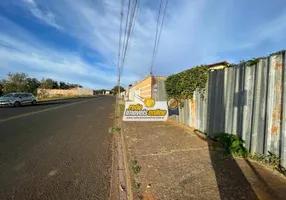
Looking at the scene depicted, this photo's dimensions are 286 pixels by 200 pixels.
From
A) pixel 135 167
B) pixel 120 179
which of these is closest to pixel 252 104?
pixel 135 167

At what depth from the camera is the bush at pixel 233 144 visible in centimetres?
426

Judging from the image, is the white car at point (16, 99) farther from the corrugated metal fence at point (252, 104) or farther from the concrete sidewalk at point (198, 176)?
the corrugated metal fence at point (252, 104)

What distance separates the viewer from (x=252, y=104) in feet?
13.8

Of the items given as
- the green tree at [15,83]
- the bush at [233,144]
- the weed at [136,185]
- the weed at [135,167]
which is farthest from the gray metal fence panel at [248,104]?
the green tree at [15,83]

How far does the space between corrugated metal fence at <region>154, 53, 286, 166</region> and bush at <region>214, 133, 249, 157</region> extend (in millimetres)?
125

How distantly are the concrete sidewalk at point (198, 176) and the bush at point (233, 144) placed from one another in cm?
24

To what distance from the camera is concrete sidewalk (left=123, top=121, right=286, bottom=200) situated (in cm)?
280

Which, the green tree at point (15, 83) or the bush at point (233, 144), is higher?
the green tree at point (15, 83)

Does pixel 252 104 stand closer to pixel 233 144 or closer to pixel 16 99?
pixel 233 144

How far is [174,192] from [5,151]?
4585 millimetres

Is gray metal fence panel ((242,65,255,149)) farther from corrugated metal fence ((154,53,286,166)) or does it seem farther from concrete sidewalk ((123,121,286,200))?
concrete sidewalk ((123,121,286,200))

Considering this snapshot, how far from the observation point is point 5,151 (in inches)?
189

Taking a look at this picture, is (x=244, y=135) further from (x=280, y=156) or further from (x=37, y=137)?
(x=37, y=137)

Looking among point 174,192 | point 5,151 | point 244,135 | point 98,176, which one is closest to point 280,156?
point 244,135
